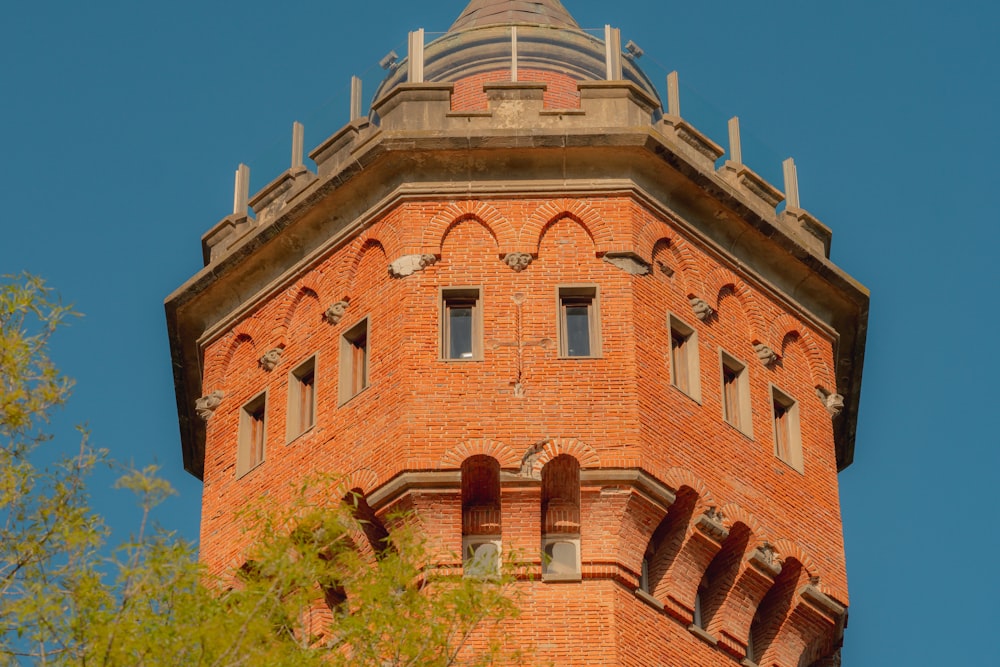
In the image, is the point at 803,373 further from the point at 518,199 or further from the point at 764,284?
the point at 518,199

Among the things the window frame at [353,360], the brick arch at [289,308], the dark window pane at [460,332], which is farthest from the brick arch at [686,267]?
the brick arch at [289,308]

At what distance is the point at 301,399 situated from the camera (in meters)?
31.6

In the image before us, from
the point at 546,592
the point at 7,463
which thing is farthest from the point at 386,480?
the point at 7,463

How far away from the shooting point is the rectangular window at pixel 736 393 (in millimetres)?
31312

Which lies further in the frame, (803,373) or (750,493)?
(803,373)

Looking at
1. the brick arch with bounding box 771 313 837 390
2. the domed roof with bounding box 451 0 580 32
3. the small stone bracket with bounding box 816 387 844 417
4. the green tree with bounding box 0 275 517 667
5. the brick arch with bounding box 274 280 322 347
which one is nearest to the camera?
the green tree with bounding box 0 275 517 667

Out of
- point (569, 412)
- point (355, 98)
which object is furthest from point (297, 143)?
point (569, 412)

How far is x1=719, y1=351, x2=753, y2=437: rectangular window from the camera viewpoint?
31312mm

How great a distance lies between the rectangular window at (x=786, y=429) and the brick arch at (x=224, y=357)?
6.77 meters

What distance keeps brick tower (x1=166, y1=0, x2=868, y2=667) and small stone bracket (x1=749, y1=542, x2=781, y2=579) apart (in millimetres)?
46

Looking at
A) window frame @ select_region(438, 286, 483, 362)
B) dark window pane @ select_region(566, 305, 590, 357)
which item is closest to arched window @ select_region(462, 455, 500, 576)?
window frame @ select_region(438, 286, 483, 362)

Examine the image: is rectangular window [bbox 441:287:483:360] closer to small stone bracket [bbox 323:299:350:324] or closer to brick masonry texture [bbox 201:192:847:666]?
brick masonry texture [bbox 201:192:847:666]

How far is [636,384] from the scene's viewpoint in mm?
29859

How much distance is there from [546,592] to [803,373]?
20.1ft
